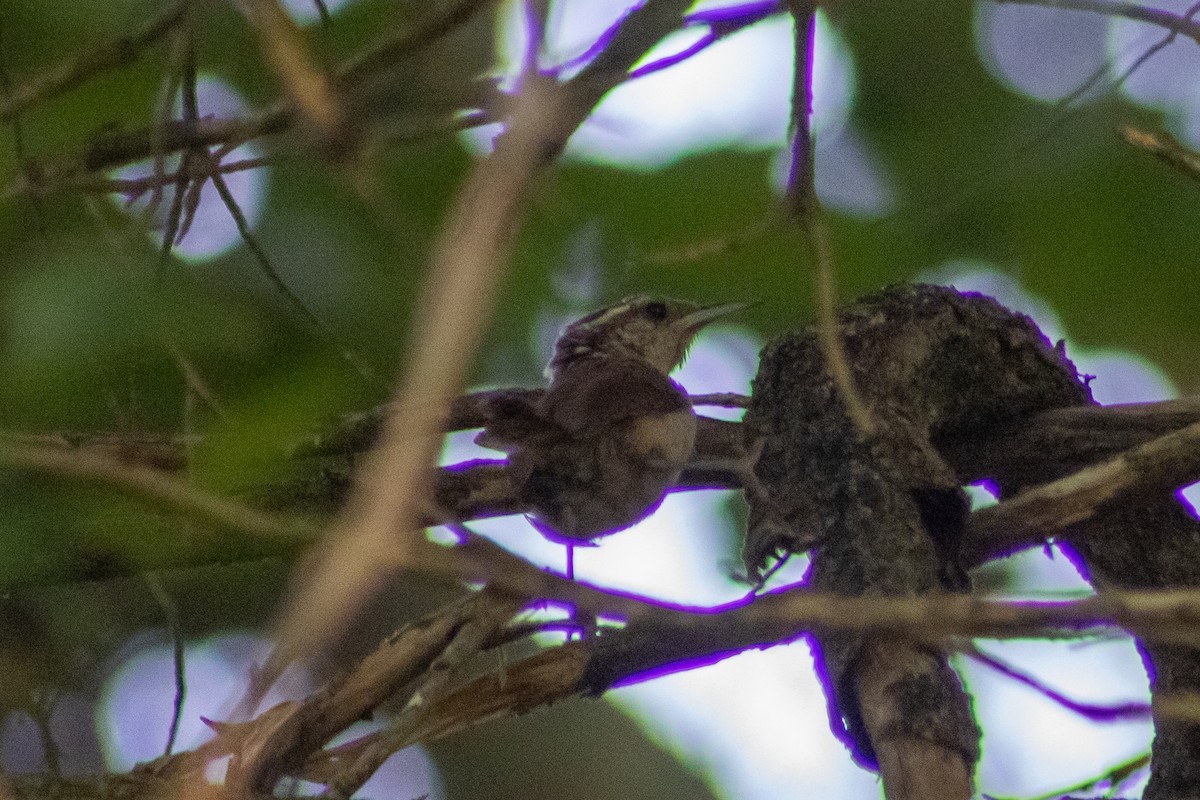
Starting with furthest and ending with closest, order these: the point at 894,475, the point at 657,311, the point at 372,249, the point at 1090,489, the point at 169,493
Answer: the point at 657,311, the point at 372,249, the point at 894,475, the point at 1090,489, the point at 169,493

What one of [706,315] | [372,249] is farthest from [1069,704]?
[706,315]

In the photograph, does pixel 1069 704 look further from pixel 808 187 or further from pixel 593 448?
pixel 593 448

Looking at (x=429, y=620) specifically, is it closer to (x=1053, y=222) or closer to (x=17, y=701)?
(x=17, y=701)

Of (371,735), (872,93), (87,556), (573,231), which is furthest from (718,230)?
(87,556)

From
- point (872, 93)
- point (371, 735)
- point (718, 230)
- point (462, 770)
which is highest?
point (872, 93)

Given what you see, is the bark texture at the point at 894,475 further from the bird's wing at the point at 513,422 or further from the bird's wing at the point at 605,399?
the bird's wing at the point at 513,422

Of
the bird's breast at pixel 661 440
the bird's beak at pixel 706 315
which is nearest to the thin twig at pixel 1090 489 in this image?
the bird's breast at pixel 661 440
